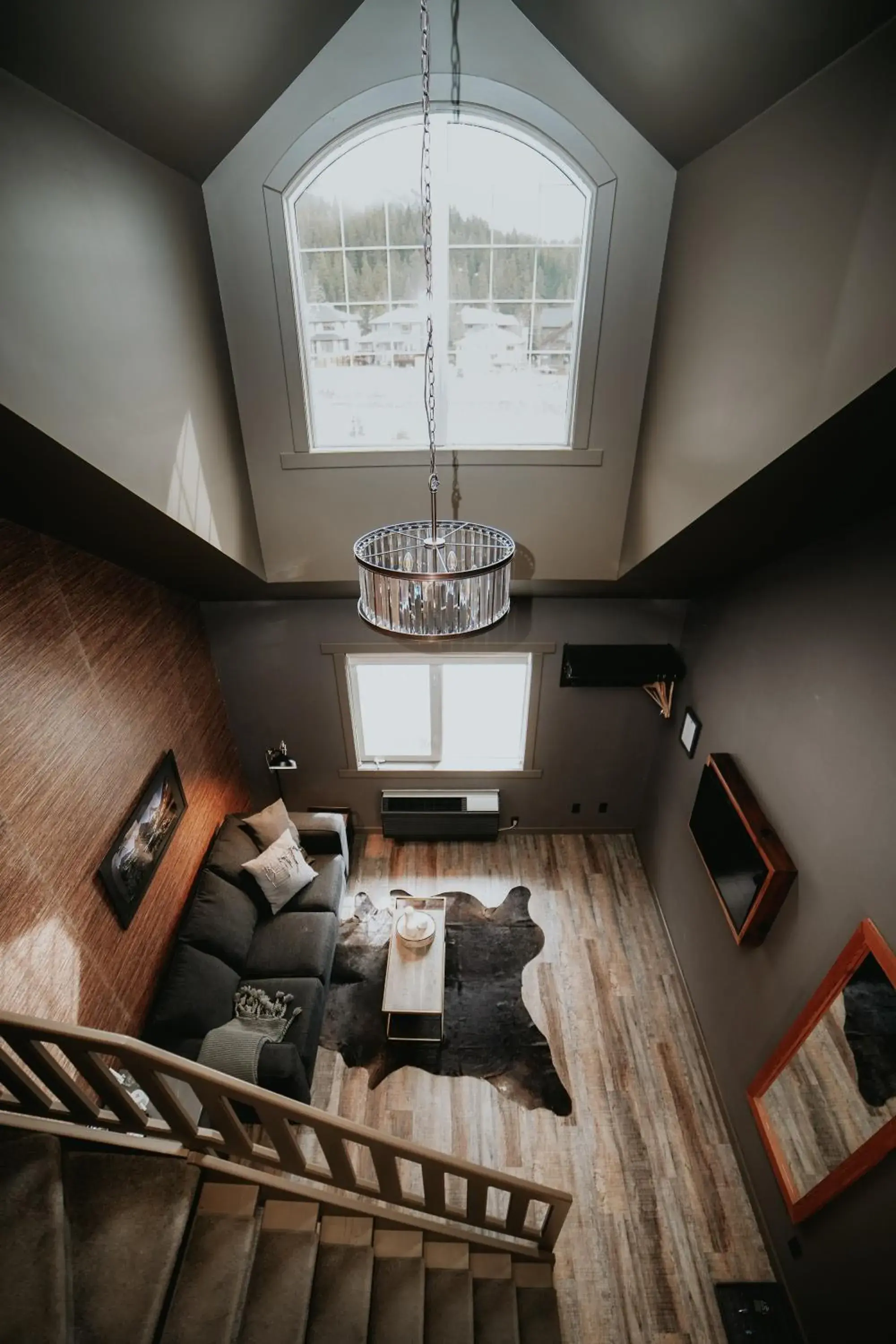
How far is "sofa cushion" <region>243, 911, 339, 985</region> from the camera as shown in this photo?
3.79m

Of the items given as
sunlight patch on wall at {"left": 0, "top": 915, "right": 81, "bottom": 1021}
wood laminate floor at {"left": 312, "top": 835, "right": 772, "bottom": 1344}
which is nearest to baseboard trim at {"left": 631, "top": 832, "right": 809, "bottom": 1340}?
wood laminate floor at {"left": 312, "top": 835, "right": 772, "bottom": 1344}

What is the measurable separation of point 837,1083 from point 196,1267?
2.44 metres

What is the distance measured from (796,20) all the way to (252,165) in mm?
2164

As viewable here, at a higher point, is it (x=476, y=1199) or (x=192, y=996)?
(x=476, y=1199)

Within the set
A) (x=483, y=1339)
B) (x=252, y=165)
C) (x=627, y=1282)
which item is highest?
(x=252, y=165)

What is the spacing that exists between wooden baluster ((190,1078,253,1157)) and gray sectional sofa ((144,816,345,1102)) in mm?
886

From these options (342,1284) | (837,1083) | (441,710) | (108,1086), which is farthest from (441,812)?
(108,1086)

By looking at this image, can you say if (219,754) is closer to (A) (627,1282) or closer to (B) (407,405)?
(B) (407,405)

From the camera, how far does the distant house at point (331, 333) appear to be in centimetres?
310

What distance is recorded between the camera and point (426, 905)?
167 inches

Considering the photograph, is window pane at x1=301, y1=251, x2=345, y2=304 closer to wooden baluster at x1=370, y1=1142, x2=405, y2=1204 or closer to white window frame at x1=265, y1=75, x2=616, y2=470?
white window frame at x1=265, y1=75, x2=616, y2=470

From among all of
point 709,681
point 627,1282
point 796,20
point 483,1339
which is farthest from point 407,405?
point 627,1282

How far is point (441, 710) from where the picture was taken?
191 inches

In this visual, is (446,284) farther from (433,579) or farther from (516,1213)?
(516,1213)
